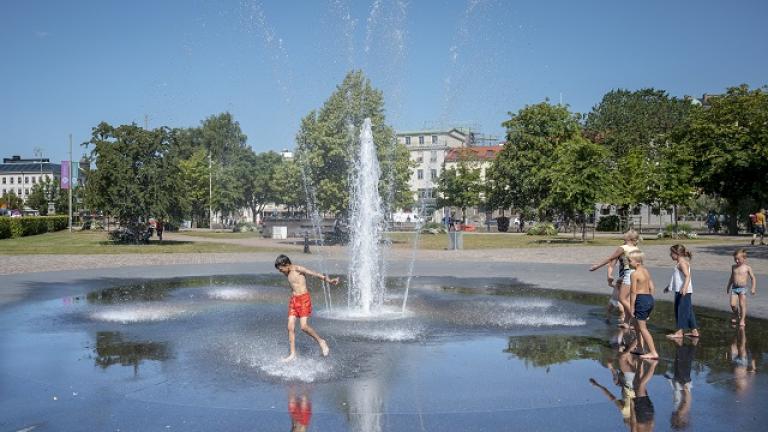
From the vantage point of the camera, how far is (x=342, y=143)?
4278 centimetres

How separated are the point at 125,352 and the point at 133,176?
1180 inches

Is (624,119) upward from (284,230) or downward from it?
upward

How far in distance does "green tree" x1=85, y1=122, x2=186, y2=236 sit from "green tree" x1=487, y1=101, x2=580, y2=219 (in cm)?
3439

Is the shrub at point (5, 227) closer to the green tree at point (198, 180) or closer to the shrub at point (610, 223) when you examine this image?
the green tree at point (198, 180)

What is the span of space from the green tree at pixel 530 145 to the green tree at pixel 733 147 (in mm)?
12377

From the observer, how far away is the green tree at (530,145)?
209 feet

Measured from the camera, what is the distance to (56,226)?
69.5m

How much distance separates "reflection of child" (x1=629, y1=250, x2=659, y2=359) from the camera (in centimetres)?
972

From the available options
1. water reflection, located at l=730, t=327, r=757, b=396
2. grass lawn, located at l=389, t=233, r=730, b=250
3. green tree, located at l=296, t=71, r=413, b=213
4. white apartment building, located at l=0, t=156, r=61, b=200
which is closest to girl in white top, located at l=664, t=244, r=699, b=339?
water reflection, located at l=730, t=327, r=757, b=396

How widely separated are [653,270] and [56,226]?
6256cm

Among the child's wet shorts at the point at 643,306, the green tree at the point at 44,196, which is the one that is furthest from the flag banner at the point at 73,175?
the green tree at the point at 44,196

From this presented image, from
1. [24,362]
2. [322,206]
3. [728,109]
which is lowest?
[24,362]

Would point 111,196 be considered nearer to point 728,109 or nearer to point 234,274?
point 234,274

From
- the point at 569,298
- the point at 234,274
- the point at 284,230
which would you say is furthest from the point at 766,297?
the point at 284,230
